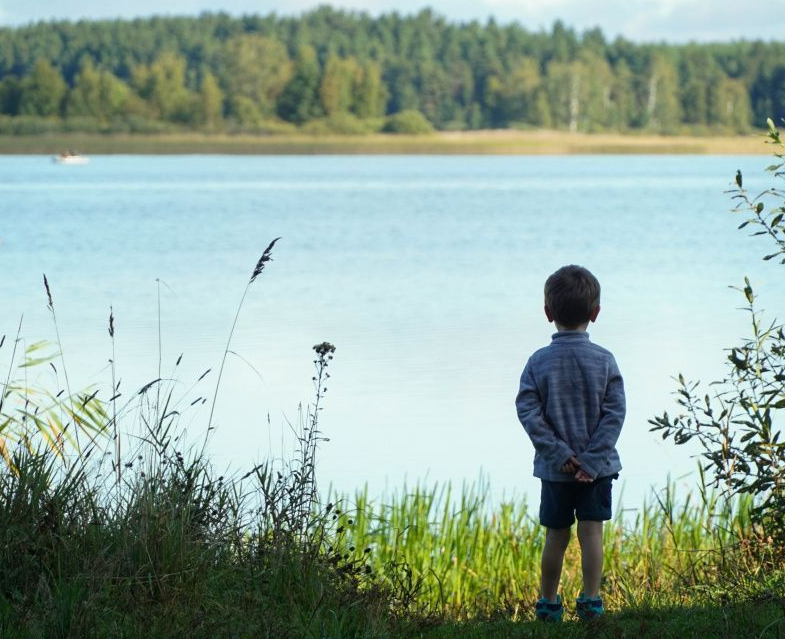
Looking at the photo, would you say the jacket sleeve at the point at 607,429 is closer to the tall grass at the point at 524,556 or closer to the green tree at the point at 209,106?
the tall grass at the point at 524,556

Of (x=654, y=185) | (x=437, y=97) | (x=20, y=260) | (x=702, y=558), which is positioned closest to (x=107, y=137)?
(x=437, y=97)

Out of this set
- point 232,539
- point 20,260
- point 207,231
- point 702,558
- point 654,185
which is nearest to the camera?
point 232,539

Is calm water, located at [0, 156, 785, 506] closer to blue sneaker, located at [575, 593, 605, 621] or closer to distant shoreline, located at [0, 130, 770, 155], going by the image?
blue sneaker, located at [575, 593, 605, 621]

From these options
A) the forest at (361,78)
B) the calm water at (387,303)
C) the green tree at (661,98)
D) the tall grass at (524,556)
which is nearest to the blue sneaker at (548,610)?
the tall grass at (524,556)

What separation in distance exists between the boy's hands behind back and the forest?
3981 inches

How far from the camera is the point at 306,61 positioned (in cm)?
11550

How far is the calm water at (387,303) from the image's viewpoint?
9781mm

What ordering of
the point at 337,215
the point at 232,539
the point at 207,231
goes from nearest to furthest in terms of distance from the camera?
the point at 232,539
the point at 207,231
the point at 337,215

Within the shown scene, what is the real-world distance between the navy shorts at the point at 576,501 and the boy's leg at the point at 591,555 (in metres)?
0.03

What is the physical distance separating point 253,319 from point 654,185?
39550 millimetres

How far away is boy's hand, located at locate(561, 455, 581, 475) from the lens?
14.4ft

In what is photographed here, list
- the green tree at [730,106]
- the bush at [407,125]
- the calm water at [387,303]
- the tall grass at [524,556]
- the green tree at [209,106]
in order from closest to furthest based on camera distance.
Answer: the tall grass at [524,556] < the calm water at [387,303] < the green tree at [209,106] < the bush at [407,125] < the green tree at [730,106]

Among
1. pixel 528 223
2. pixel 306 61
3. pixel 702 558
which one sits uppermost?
pixel 306 61

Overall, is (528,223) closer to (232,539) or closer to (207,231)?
(207,231)
